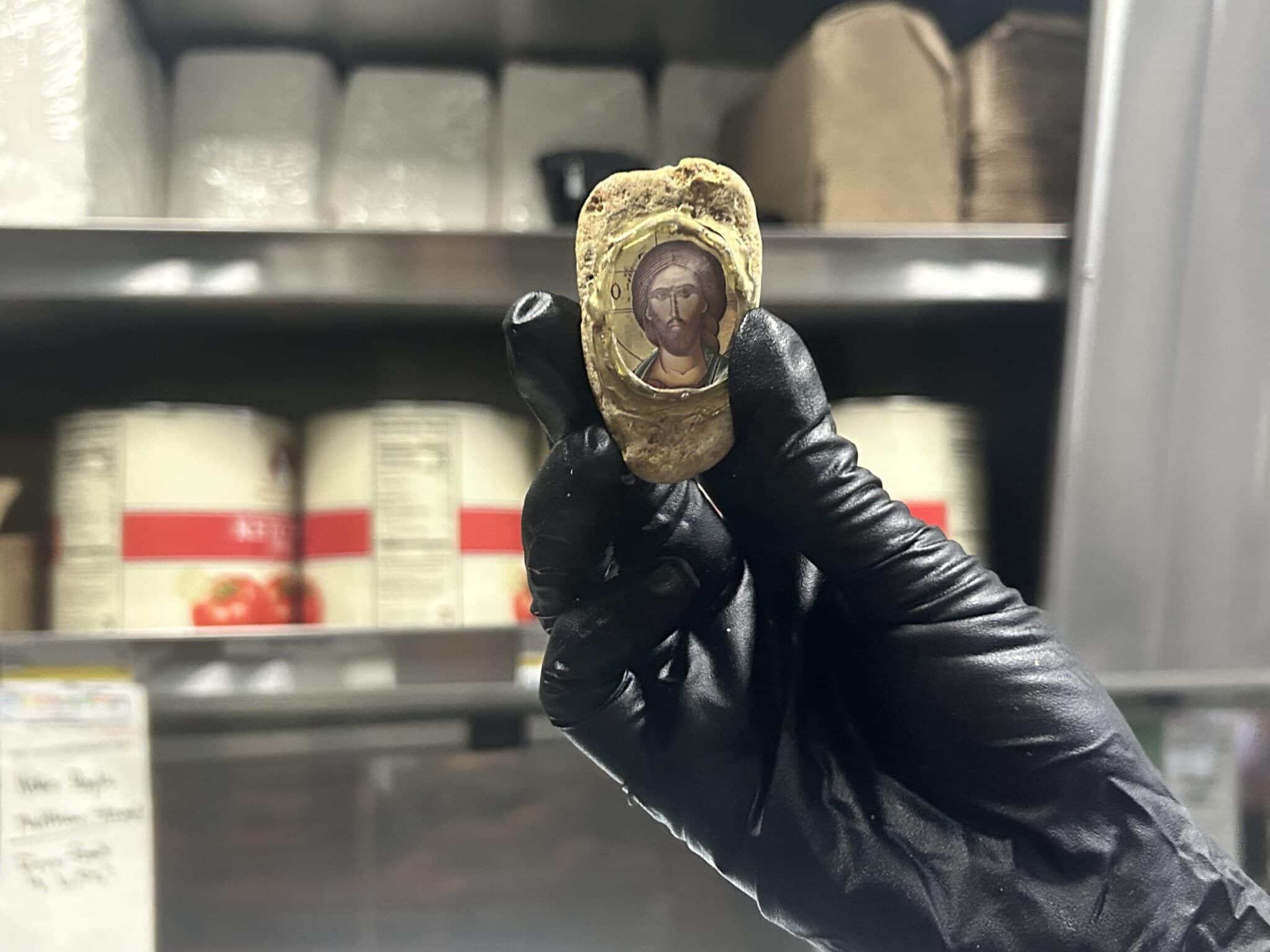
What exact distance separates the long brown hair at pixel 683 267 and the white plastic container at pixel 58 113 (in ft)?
1.74

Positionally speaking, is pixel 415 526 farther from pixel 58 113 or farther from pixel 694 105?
pixel 694 105

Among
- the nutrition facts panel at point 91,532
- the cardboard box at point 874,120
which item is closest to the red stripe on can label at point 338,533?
the nutrition facts panel at point 91,532

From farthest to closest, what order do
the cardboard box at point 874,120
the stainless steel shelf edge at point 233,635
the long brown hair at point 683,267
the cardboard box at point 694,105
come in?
the cardboard box at point 694,105 < the cardboard box at point 874,120 < the stainless steel shelf edge at point 233,635 < the long brown hair at point 683,267

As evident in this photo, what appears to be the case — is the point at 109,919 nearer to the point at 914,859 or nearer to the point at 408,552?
the point at 408,552

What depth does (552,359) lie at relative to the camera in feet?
1.40

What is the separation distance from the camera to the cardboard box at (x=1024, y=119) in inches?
31.9

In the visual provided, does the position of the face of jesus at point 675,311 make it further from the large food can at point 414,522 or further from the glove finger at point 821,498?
the large food can at point 414,522

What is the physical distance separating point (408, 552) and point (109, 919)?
0.41m

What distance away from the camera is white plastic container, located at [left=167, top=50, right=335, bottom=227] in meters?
0.84

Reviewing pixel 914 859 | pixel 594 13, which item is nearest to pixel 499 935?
pixel 914 859

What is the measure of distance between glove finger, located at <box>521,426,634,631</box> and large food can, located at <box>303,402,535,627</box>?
0.29m

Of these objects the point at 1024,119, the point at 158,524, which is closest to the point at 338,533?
the point at 158,524

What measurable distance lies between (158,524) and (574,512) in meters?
0.45

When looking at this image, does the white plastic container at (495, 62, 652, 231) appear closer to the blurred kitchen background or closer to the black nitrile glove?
Answer: the blurred kitchen background
